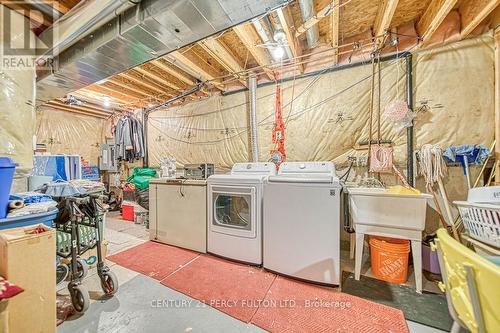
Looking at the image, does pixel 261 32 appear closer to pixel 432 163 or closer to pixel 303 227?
pixel 303 227

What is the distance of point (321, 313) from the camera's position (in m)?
1.57

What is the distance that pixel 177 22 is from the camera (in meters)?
1.59

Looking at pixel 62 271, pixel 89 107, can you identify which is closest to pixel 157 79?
pixel 89 107

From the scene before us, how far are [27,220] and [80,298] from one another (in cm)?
72

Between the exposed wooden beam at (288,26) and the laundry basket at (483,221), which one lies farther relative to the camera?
the exposed wooden beam at (288,26)

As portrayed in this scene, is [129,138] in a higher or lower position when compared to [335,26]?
lower

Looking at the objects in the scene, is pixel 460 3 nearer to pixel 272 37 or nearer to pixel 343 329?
pixel 272 37

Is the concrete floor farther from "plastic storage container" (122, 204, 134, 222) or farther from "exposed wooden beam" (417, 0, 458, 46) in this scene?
"exposed wooden beam" (417, 0, 458, 46)

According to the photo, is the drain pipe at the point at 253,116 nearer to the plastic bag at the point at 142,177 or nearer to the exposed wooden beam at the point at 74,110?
the plastic bag at the point at 142,177

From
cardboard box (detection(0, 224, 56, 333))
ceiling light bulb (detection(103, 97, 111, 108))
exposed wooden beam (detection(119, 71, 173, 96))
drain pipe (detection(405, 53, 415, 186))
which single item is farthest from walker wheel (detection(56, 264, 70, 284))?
drain pipe (detection(405, 53, 415, 186))

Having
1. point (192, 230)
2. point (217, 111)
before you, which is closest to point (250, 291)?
point (192, 230)

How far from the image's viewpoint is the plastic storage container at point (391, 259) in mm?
1904

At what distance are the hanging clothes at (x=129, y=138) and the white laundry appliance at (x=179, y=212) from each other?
213 cm

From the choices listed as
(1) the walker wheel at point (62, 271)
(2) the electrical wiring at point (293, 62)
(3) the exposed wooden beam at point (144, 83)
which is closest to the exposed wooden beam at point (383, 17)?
(2) the electrical wiring at point (293, 62)
